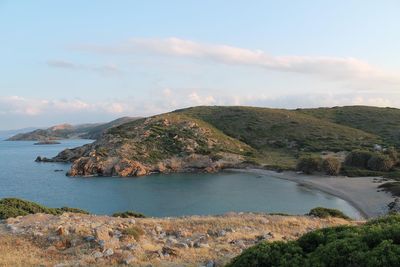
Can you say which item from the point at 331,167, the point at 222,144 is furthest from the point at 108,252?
the point at 222,144

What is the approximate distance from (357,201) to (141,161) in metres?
54.3

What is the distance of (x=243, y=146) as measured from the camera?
121125mm

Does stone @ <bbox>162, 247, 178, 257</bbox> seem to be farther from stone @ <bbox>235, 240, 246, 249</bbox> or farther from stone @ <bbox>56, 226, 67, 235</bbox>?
stone @ <bbox>56, 226, 67, 235</bbox>

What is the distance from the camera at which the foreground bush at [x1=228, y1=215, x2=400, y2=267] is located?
33.6 ft

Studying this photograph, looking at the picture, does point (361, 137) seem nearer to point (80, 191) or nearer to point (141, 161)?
point (141, 161)

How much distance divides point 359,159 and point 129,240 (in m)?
80.0

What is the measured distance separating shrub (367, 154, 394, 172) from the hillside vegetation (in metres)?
0.64

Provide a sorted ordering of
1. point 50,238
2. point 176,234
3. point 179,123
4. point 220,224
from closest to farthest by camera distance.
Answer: point 50,238, point 176,234, point 220,224, point 179,123

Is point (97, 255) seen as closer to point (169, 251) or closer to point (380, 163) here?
point (169, 251)

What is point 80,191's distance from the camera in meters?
75.1

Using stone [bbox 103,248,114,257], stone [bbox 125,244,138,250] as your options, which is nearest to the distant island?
→ stone [bbox 125,244,138,250]

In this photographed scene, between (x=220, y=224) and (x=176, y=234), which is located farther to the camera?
(x=220, y=224)

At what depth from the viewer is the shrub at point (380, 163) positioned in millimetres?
85188

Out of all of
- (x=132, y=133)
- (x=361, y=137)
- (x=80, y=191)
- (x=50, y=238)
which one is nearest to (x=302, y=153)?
(x=361, y=137)
